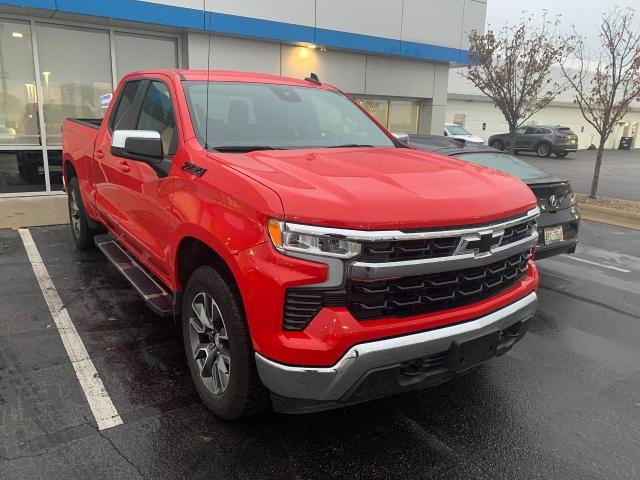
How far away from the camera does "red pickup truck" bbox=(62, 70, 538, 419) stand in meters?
2.29

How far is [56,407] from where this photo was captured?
10.00 ft

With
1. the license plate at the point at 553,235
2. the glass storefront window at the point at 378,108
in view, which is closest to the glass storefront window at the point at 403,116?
the glass storefront window at the point at 378,108

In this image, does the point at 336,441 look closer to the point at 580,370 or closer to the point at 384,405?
the point at 384,405

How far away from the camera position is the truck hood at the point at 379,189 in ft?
7.59

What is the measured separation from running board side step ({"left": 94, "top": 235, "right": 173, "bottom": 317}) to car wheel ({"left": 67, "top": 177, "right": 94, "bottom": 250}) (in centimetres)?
94

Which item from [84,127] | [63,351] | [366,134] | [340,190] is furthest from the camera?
[84,127]

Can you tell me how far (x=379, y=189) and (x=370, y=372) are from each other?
0.87 m

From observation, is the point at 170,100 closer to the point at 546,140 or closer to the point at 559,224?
the point at 559,224

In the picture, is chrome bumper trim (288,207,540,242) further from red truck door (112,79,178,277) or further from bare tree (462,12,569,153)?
bare tree (462,12,569,153)

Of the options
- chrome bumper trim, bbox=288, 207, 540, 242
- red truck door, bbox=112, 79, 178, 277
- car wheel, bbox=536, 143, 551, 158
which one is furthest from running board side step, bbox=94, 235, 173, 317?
car wheel, bbox=536, 143, 551, 158

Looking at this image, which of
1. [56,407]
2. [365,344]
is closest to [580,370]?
[365,344]

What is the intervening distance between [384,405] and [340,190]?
1.53 m

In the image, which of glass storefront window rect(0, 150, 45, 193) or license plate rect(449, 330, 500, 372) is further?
glass storefront window rect(0, 150, 45, 193)

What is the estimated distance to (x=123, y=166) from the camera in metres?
4.09
